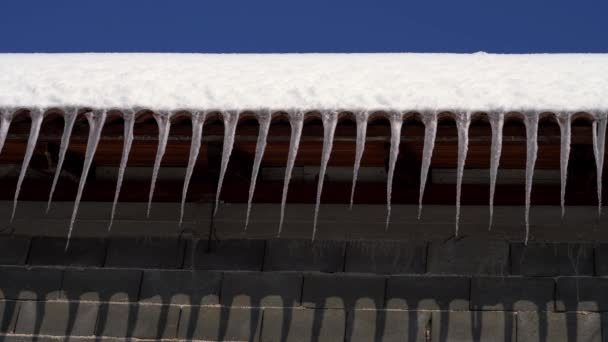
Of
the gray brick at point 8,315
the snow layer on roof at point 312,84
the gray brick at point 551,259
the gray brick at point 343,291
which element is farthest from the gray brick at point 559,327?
the gray brick at point 8,315

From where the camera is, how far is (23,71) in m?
5.06

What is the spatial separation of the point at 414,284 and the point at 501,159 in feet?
2.43

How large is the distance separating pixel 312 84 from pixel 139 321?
4.70 ft

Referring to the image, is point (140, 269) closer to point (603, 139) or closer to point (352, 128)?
point (352, 128)

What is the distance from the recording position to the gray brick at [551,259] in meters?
4.55

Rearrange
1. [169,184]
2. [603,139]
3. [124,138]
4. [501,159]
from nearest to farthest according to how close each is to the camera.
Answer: [603,139]
[124,138]
[501,159]
[169,184]

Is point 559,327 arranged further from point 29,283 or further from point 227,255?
point 29,283

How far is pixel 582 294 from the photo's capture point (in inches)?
176

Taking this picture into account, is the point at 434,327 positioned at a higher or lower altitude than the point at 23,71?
lower

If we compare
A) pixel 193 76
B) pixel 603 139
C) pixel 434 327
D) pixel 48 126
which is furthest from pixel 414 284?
pixel 48 126

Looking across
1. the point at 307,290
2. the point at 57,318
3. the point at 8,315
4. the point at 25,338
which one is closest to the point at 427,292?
the point at 307,290

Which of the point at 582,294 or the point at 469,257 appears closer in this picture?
the point at 582,294

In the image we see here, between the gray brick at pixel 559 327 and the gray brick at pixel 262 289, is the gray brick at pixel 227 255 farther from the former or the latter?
the gray brick at pixel 559 327

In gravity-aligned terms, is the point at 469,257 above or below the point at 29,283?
above
